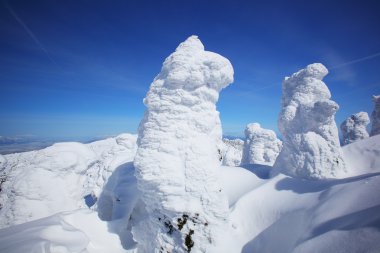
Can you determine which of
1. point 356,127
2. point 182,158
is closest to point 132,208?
point 182,158

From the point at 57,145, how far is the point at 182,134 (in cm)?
910

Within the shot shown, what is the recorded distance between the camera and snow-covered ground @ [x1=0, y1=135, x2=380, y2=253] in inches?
209

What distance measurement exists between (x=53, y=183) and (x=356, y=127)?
35.8m

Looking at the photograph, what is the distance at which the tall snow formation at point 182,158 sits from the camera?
744cm

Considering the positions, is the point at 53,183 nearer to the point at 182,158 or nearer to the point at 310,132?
the point at 182,158

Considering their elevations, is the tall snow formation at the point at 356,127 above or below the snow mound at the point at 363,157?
above

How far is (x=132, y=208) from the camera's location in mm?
9312

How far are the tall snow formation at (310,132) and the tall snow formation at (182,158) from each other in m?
7.96

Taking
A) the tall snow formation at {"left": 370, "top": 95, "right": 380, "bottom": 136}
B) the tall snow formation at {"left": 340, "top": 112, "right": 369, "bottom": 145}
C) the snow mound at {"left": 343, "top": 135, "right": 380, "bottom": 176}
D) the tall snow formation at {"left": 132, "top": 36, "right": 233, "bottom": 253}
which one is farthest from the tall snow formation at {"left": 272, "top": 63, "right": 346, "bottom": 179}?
the tall snow formation at {"left": 340, "top": 112, "right": 369, "bottom": 145}

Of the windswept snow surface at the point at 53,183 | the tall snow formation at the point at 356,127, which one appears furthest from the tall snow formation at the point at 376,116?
the windswept snow surface at the point at 53,183

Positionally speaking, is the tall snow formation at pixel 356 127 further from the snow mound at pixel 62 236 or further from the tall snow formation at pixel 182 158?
the snow mound at pixel 62 236

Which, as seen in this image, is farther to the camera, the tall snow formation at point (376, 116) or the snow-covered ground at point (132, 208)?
the tall snow formation at point (376, 116)

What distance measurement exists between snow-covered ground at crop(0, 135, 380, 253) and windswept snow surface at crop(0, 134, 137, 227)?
0.04 meters

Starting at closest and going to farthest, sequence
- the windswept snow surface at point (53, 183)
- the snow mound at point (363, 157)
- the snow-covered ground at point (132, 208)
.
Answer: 1. the snow-covered ground at point (132, 208)
2. the windswept snow surface at point (53, 183)
3. the snow mound at point (363, 157)
